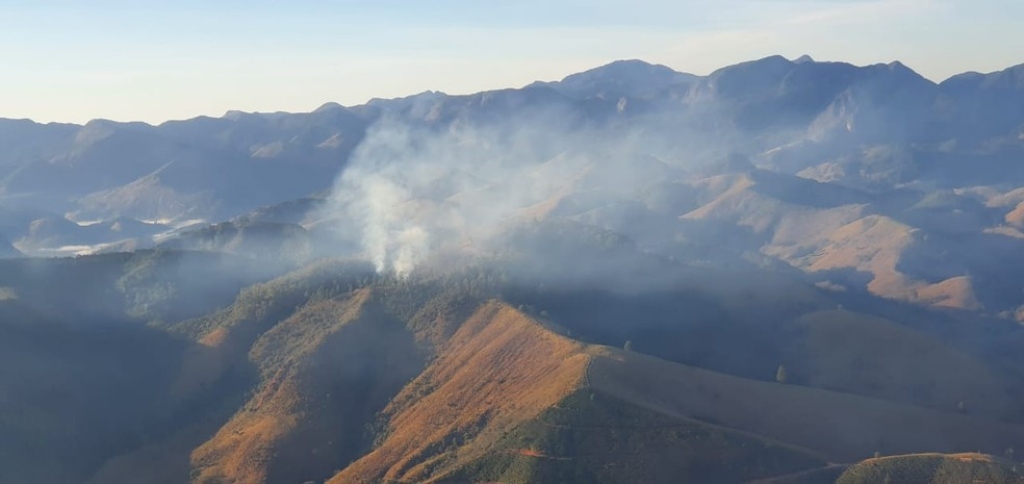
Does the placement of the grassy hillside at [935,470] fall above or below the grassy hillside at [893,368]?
above

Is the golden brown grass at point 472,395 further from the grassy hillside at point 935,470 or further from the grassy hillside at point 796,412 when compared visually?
the grassy hillside at point 935,470

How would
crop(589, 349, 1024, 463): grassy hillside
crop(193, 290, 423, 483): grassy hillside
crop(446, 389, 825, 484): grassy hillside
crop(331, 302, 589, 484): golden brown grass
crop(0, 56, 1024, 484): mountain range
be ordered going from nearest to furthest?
crop(446, 389, 825, 484): grassy hillside < crop(0, 56, 1024, 484): mountain range < crop(331, 302, 589, 484): golden brown grass < crop(589, 349, 1024, 463): grassy hillside < crop(193, 290, 423, 483): grassy hillside

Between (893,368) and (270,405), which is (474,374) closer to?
(270,405)

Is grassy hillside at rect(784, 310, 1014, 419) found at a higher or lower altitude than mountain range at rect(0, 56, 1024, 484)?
lower

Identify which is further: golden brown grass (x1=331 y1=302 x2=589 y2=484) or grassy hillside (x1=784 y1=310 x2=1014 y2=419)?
grassy hillside (x1=784 y1=310 x2=1014 y2=419)

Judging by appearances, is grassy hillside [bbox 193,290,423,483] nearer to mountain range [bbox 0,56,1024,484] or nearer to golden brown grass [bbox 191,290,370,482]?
golden brown grass [bbox 191,290,370,482]

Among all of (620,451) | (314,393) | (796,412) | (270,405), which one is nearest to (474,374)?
(314,393)

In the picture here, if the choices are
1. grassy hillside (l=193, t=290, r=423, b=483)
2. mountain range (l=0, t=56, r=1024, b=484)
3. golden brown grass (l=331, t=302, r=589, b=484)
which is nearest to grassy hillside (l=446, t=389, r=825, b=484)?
mountain range (l=0, t=56, r=1024, b=484)

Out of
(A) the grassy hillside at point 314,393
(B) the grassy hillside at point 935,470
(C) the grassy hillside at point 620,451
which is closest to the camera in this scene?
(B) the grassy hillside at point 935,470

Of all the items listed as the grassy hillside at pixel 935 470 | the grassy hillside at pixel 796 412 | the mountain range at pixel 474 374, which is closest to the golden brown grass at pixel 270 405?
the mountain range at pixel 474 374

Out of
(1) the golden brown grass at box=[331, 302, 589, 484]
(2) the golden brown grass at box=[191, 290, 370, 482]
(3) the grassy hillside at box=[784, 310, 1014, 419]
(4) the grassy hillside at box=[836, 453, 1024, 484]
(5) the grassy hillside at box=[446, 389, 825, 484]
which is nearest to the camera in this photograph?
(4) the grassy hillside at box=[836, 453, 1024, 484]
